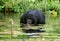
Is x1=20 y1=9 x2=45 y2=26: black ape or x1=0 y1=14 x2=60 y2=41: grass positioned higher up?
x1=20 y1=9 x2=45 y2=26: black ape

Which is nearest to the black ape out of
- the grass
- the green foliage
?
the grass

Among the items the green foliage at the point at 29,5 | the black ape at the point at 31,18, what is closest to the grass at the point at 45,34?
the black ape at the point at 31,18

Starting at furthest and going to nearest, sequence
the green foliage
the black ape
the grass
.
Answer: the green foliage < the black ape < the grass

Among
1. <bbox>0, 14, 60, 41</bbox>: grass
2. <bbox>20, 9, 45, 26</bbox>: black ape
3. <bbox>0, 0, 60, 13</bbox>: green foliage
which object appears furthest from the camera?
<bbox>0, 0, 60, 13</bbox>: green foliage

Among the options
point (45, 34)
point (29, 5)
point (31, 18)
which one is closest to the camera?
point (45, 34)

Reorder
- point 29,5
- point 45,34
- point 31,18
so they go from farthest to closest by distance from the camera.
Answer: point 29,5
point 31,18
point 45,34

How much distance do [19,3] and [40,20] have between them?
8.78 ft

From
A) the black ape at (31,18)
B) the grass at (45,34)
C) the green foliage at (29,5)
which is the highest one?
the green foliage at (29,5)

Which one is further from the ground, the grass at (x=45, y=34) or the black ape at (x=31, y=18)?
the black ape at (x=31, y=18)

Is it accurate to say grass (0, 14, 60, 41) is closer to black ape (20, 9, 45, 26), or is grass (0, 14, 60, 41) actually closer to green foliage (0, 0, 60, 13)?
black ape (20, 9, 45, 26)

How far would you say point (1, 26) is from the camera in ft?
26.4

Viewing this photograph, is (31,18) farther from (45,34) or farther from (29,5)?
(29,5)

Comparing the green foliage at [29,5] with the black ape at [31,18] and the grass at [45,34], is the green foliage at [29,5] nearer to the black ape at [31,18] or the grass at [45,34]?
Answer: the black ape at [31,18]

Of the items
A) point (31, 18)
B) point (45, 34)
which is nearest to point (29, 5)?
point (31, 18)
